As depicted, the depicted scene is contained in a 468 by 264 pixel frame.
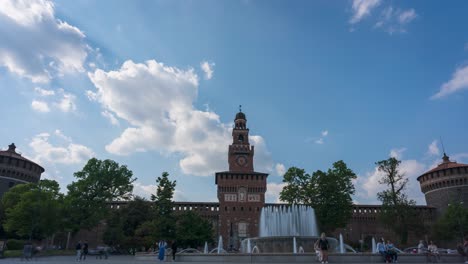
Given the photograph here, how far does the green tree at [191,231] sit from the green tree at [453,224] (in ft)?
108

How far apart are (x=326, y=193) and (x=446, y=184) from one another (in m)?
27.4

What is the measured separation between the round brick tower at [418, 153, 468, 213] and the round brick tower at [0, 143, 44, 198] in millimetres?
68824

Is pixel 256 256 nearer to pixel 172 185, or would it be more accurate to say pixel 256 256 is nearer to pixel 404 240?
pixel 172 185

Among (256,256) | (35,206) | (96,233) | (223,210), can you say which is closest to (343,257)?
(256,256)

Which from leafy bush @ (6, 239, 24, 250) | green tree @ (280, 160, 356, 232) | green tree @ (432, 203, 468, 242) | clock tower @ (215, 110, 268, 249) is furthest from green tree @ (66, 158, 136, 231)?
green tree @ (432, 203, 468, 242)

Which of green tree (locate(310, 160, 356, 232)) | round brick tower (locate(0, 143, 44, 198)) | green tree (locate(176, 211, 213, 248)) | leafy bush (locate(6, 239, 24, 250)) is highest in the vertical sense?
round brick tower (locate(0, 143, 44, 198))

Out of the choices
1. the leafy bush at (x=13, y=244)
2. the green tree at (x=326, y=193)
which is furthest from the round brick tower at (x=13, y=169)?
the green tree at (x=326, y=193)

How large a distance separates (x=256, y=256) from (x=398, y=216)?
33217mm

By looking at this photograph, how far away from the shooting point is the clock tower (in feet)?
173

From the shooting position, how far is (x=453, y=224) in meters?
47.0

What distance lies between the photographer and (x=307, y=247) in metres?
21.9

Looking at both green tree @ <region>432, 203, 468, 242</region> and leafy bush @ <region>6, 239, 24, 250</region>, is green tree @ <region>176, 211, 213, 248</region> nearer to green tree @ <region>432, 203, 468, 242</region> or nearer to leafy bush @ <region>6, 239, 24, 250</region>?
leafy bush @ <region>6, 239, 24, 250</region>

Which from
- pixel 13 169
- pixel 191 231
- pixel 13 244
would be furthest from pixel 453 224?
pixel 13 169

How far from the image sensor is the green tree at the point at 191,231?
38.8 meters
